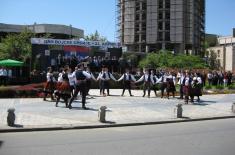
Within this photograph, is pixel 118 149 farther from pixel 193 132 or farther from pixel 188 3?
pixel 188 3

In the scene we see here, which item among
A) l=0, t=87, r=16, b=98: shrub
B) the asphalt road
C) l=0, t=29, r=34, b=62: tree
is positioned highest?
l=0, t=29, r=34, b=62: tree

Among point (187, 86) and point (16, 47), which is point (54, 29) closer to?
point (16, 47)

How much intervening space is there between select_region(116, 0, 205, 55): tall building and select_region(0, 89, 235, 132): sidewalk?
3954 inches

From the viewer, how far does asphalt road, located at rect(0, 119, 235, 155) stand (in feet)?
35.3

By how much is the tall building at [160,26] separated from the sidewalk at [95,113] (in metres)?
100

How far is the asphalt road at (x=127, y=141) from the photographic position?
10.8 m

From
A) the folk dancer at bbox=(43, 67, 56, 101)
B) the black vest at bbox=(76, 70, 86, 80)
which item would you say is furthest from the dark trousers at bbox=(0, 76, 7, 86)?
the black vest at bbox=(76, 70, 86, 80)

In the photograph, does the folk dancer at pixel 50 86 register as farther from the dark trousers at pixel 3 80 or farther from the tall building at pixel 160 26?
the tall building at pixel 160 26

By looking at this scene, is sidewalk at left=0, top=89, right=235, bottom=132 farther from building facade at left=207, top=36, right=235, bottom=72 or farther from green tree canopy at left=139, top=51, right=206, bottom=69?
building facade at left=207, top=36, right=235, bottom=72

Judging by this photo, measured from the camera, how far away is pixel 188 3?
127m

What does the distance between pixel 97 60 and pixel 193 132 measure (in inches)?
933

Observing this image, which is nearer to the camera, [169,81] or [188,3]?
[169,81]

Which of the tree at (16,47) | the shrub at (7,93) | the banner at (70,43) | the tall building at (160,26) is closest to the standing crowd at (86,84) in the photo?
the shrub at (7,93)

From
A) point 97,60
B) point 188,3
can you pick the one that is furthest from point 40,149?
point 188,3
